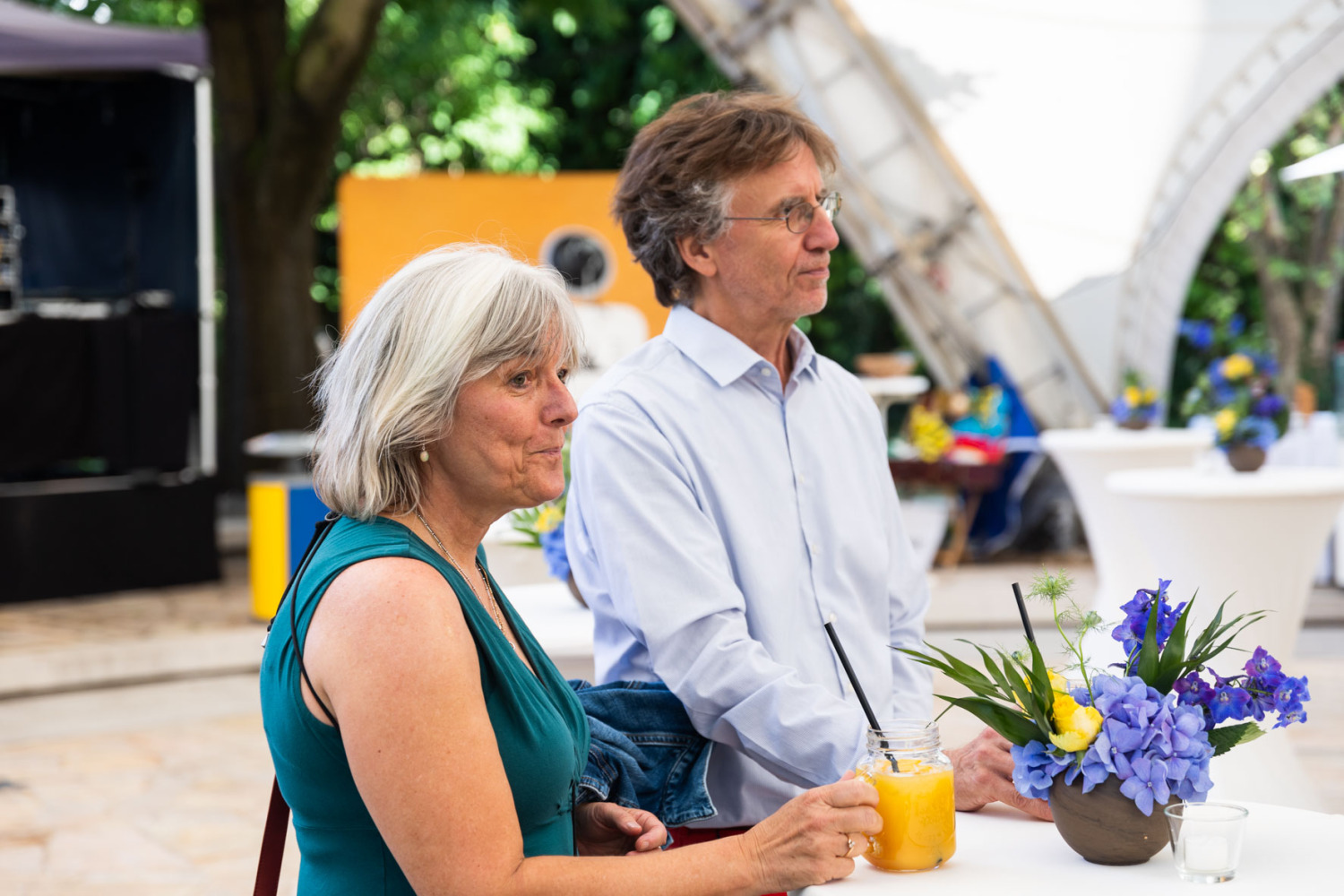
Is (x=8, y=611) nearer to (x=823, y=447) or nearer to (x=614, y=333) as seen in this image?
→ (x=614, y=333)

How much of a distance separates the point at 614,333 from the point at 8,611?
376 centimetres

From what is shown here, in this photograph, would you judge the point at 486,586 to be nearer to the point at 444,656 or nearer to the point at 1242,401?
the point at 444,656

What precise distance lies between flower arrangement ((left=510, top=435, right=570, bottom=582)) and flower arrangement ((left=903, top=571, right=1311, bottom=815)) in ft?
4.38

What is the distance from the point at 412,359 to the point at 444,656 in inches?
12.1

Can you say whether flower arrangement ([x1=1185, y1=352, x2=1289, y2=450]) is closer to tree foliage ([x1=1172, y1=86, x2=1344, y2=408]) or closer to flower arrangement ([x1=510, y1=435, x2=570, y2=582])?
flower arrangement ([x1=510, y1=435, x2=570, y2=582])

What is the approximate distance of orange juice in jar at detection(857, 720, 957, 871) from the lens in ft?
4.73

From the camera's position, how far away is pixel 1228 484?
13.8 ft

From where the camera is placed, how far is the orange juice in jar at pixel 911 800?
4.73 ft

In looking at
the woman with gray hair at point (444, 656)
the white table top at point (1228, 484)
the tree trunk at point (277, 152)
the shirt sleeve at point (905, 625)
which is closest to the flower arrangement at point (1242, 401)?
the white table top at point (1228, 484)

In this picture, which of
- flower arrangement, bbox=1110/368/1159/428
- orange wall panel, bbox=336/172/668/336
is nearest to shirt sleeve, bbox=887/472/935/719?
flower arrangement, bbox=1110/368/1159/428

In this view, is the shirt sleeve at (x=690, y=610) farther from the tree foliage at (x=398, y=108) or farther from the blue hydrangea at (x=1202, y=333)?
the tree foliage at (x=398, y=108)

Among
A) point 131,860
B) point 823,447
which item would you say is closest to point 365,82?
point 131,860

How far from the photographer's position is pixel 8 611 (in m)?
7.52

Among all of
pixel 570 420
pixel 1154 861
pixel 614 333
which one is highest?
pixel 570 420
